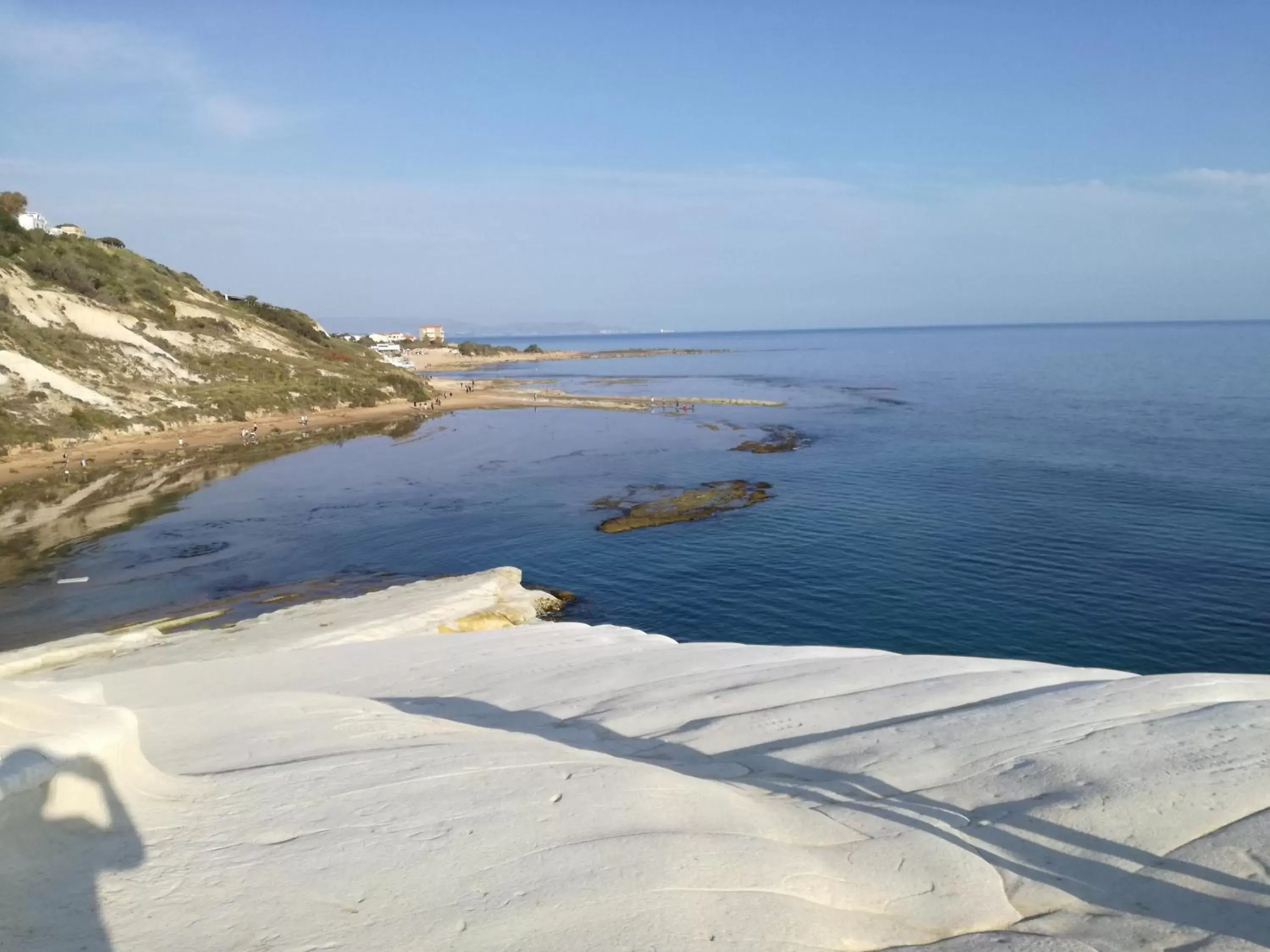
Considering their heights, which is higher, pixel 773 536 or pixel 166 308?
pixel 166 308

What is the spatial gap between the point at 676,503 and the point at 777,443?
19.5 metres

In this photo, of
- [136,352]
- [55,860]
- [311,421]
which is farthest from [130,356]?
[55,860]

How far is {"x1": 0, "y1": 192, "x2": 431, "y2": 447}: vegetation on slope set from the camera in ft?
165

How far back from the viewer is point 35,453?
1754 inches

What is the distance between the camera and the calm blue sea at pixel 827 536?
23.0 m

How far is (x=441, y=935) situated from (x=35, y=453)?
165 feet

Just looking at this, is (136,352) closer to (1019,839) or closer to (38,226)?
(38,226)

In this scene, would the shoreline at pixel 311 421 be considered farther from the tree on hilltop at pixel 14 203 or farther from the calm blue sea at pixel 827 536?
the tree on hilltop at pixel 14 203

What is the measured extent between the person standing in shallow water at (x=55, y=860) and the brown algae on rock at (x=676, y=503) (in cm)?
2753

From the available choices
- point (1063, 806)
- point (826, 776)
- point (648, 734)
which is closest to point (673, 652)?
point (648, 734)

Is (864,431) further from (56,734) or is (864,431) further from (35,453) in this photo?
(56,734)

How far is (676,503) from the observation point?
125 ft

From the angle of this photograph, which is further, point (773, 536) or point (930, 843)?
point (773, 536)

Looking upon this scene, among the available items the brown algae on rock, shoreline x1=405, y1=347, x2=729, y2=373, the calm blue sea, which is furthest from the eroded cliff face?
shoreline x1=405, y1=347, x2=729, y2=373
